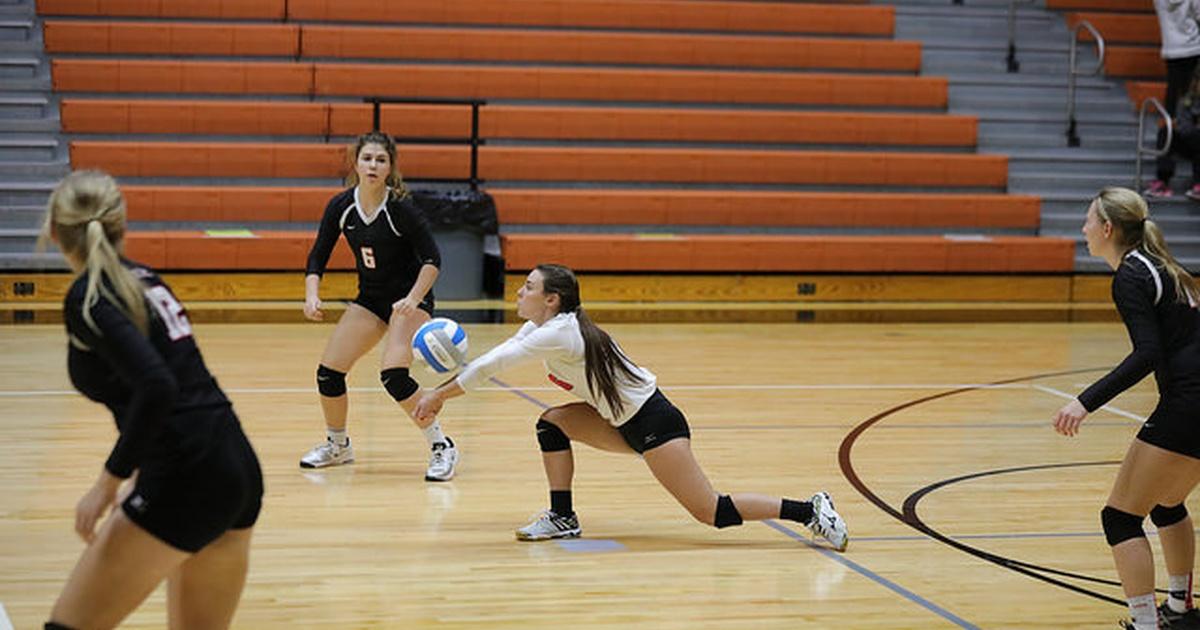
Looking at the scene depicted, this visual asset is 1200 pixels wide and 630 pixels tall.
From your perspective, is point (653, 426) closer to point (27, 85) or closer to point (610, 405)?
point (610, 405)

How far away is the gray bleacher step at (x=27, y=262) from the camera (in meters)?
11.5

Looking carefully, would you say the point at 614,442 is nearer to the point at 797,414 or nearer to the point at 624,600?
the point at 624,600

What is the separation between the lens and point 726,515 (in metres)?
5.30

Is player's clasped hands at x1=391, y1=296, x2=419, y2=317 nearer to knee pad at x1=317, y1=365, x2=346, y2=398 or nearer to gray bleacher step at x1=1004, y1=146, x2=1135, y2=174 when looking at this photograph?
knee pad at x1=317, y1=365, x2=346, y2=398

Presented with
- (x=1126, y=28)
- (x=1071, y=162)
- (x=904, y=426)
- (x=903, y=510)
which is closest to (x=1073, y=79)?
(x=1071, y=162)

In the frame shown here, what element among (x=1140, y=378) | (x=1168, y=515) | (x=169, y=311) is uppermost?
(x=169, y=311)

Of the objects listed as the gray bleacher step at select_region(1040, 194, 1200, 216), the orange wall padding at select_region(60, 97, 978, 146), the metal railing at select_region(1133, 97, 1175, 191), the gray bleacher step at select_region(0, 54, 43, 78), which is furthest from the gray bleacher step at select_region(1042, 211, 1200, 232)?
the gray bleacher step at select_region(0, 54, 43, 78)

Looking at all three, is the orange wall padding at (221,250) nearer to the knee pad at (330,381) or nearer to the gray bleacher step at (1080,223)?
the knee pad at (330,381)

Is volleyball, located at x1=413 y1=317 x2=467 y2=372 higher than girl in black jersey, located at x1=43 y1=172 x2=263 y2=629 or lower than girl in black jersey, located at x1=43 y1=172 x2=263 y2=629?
lower

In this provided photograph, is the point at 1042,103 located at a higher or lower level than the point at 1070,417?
higher

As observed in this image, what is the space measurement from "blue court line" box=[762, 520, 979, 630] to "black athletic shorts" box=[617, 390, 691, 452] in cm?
65

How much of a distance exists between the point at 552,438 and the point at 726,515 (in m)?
0.68

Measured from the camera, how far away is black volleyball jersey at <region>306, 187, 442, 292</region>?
644 centimetres

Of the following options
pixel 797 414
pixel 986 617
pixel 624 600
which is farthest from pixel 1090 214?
pixel 797 414
